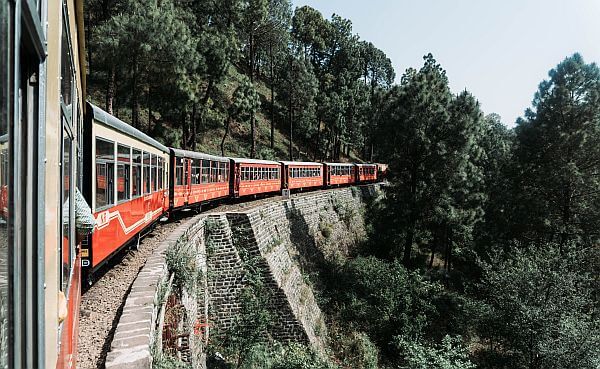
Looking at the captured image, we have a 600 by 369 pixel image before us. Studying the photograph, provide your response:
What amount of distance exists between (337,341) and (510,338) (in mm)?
5731

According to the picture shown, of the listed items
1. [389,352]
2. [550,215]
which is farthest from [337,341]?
[550,215]

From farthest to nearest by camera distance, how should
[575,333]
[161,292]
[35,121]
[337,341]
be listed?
[337,341] < [575,333] < [161,292] < [35,121]

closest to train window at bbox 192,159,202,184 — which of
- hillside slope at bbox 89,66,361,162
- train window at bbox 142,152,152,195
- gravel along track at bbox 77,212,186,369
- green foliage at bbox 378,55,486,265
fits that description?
train window at bbox 142,152,152,195

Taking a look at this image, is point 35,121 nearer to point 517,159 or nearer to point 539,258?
point 539,258

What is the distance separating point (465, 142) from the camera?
18281 mm

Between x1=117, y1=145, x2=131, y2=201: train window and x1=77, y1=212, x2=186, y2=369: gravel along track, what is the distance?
1320 mm

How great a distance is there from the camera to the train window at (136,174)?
26.4 ft

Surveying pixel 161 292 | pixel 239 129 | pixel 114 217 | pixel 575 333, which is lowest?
pixel 575 333

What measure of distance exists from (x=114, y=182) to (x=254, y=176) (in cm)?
1410

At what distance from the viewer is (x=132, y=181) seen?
26.1 ft

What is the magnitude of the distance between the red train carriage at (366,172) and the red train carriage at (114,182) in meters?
26.1

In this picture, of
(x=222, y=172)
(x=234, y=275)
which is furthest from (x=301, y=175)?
(x=234, y=275)

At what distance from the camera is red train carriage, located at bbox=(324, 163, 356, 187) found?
3002cm

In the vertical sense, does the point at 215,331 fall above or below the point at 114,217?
below
